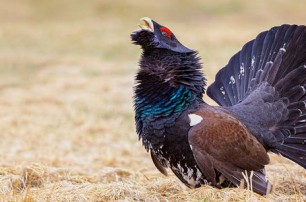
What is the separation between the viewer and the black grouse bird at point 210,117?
5.70 m

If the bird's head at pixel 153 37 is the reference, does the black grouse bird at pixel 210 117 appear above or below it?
below

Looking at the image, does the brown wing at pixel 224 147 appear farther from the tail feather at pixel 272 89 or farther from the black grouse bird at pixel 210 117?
the tail feather at pixel 272 89

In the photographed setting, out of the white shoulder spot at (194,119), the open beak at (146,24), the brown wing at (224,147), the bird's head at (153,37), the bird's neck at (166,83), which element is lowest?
the brown wing at (224,147)

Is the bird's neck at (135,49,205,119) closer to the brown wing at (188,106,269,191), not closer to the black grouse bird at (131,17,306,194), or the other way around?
the black grouse bird at (131,17,306,194)

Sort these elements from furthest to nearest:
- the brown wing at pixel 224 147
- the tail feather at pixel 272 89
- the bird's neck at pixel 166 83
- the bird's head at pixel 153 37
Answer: the tail feather at pixel 272 89 < the bird's head at pixel 153 37 < the bird's neck at pixel 166 83 < the brown wing at pixel 224 147

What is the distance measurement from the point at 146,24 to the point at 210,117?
1029 mm

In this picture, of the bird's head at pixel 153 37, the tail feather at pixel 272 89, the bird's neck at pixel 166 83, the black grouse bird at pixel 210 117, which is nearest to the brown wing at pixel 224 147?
the black grouse bird at pixel 210 117

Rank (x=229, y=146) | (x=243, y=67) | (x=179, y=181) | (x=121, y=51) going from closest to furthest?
(x=229, y=146) → (x=179, y=181) → (x=243, y=67) → (x=121, y=51)

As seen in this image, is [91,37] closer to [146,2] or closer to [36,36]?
[36,36]

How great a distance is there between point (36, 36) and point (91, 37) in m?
2.56

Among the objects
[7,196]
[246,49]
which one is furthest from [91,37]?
[7,196]

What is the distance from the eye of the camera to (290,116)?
6.72 meters

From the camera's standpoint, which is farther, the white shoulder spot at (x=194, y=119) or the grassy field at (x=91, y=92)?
the grassy field at (x=91, y=92)

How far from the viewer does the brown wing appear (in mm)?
5633
